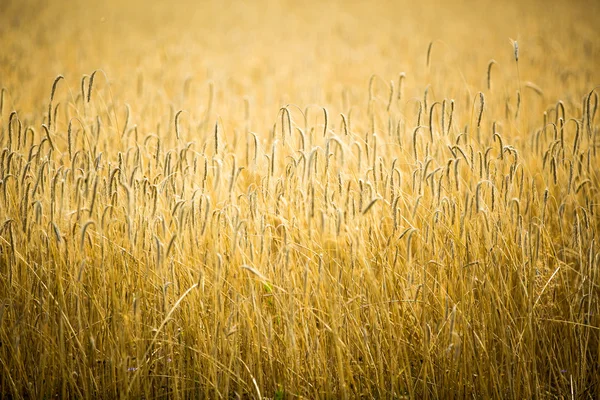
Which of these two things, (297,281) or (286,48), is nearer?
(297,281)

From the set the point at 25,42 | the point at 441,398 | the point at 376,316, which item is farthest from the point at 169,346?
the point at 25,42

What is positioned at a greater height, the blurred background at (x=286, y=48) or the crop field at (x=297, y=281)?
the blurred background at (x=286, y=48)

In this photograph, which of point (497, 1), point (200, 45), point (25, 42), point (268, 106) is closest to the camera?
point (268, 106)

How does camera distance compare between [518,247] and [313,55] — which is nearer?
[518,247]

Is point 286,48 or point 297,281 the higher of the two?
point 286,48

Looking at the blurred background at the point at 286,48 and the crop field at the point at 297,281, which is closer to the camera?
the crop field at the point at 297,281

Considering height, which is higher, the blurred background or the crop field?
the blurred background

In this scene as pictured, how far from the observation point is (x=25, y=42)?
6.51 metres

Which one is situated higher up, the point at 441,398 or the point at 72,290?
the point at 72,290

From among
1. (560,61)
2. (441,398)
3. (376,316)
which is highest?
(560,61)

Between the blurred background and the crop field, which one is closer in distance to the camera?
the crop field

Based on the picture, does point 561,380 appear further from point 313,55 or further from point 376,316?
point 313,55

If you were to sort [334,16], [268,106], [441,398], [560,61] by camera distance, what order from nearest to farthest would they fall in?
[441,398]
[268,106]
[560,61]
[334,16]

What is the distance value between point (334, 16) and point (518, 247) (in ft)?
30.4
